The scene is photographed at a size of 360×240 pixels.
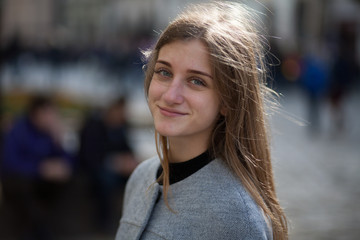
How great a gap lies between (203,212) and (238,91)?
0.41m

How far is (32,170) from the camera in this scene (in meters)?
4.80

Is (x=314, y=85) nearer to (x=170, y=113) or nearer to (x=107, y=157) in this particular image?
(x=107, y=157)

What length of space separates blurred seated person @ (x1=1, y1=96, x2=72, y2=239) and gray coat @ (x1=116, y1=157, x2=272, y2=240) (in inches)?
123

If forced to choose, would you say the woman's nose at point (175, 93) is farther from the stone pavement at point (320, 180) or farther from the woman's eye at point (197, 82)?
the stone pavement at point (320, 180)

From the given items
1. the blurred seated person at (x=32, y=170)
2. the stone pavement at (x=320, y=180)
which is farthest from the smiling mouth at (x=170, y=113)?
the blurred seated person at (x=32, y=170)

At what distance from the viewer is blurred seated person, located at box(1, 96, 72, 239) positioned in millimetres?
4758

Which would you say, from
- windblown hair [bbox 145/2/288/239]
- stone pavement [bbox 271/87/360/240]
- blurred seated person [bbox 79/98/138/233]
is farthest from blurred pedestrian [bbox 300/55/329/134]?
windblown hair [bbox 145/2/288/239]

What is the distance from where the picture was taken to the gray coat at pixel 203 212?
1630 mm

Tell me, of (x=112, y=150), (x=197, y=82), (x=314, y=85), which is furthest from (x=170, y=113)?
(x=314, y=85)

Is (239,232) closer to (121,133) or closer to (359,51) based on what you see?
(121,133)

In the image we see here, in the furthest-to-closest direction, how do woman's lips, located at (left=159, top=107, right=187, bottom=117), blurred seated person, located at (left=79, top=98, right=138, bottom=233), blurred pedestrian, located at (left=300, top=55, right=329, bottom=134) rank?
blurred pedestrian, located at (left=300, top=55, right=329, bottom=134), blurred seated person, located at (left=79, top=98, right=138, bottom=233), woman's lips, located at (left=159, top=107, right=187, bottom=117)

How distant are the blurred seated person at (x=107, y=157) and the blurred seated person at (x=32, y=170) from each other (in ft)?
1.70

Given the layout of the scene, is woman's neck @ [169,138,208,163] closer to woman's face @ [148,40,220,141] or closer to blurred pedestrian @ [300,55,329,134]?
woman's face @ [148,40,220,141]

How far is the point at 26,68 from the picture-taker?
72.3 ft
